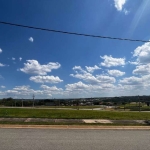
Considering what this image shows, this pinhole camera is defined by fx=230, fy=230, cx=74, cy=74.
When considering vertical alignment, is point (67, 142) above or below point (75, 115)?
below

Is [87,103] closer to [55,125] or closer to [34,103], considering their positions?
[34,103]

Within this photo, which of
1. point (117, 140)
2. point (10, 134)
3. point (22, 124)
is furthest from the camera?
point (22, 124)

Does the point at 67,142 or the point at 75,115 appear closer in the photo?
the point at 67,142

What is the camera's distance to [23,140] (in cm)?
782

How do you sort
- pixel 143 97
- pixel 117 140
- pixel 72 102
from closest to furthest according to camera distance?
1. pixel 117 140
2. pixel 143 97
3. pixel 72 102

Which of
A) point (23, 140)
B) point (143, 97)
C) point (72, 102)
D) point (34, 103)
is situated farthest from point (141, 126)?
point (34, 103)

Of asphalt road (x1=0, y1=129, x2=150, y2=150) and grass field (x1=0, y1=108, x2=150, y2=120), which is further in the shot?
grass field (x1=0, y1=108, x2=150, y2=120)

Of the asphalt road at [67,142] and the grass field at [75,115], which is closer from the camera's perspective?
the asphalt road at [67,142]

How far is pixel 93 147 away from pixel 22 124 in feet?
17.0

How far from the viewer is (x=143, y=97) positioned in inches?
1001

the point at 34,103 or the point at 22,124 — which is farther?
the point at 34,103

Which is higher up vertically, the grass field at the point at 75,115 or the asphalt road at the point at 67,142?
the grass field at the point at 75,115

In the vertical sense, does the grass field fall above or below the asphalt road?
above

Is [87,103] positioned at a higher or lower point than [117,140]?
higher
